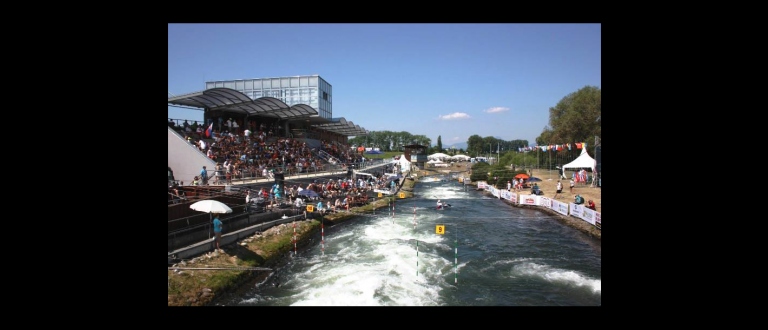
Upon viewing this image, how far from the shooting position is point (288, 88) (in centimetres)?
4219

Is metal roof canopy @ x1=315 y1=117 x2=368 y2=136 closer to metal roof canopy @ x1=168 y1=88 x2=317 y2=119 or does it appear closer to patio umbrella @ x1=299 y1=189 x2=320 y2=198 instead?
metal roof canopy @ x1=168 y1=88 x2=317 y2=119

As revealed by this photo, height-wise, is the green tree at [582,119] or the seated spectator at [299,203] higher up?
the green tree at [582,119]

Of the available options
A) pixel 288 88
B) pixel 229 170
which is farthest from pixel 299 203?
pixel 288 88

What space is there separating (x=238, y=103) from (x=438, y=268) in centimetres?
1738

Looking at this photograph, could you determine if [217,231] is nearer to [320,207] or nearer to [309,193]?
[320,207]

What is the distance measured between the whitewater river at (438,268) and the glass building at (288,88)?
87.9ft

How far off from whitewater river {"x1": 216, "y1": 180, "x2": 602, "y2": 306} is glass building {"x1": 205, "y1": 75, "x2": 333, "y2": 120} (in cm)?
2678

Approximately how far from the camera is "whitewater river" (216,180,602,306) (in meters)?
8.59

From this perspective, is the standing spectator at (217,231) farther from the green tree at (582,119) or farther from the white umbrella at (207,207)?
the green tree at (582,119)

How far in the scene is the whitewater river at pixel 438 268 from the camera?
859cm

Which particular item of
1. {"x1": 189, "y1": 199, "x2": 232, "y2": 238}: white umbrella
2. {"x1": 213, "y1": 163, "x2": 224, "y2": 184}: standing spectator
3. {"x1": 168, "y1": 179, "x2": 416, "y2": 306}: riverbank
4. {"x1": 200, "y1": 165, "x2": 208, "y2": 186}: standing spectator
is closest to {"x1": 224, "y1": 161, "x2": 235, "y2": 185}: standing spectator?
{"x1": 213, "y1": 163, "x2": 224, "y2": 184}: standing spectator

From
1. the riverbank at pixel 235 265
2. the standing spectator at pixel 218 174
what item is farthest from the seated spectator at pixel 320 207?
the standing spectator at pixel 218 174
